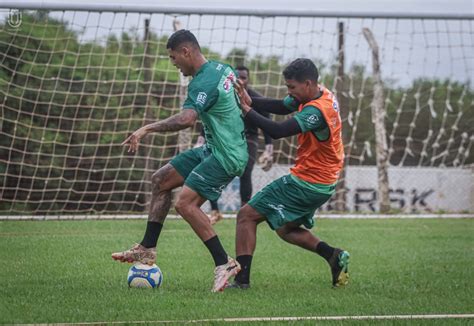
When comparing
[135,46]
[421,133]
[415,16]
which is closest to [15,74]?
[135,46]

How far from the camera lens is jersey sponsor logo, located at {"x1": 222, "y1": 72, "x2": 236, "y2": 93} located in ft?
23.6

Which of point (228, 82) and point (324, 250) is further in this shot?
point (324, 250)

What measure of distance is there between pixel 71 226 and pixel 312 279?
5698 mm

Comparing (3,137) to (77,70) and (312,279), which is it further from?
(312,279)

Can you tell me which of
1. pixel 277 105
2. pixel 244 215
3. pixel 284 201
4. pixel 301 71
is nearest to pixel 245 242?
pixel 244 215

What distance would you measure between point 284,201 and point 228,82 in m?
1.11

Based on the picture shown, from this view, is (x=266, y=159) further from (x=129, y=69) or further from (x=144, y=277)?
(x=144, y=277)

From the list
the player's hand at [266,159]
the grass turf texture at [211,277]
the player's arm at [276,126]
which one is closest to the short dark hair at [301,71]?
the player's arm at [276,126]

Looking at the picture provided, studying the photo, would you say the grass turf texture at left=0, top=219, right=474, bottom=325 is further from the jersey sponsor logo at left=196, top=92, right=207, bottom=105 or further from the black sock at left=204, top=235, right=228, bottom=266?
the jersey sponsor logo at left=196, top=92, right=207, bottom=105

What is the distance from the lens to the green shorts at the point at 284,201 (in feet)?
24.3

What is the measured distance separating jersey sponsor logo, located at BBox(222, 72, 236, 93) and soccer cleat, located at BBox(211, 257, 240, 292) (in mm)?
1409

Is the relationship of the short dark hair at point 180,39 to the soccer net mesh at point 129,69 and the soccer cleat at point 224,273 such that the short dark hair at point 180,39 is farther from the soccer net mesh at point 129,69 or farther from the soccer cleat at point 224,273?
the soccer net mesh at point 129,69

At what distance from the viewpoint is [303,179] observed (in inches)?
293

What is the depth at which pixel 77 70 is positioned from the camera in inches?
632
